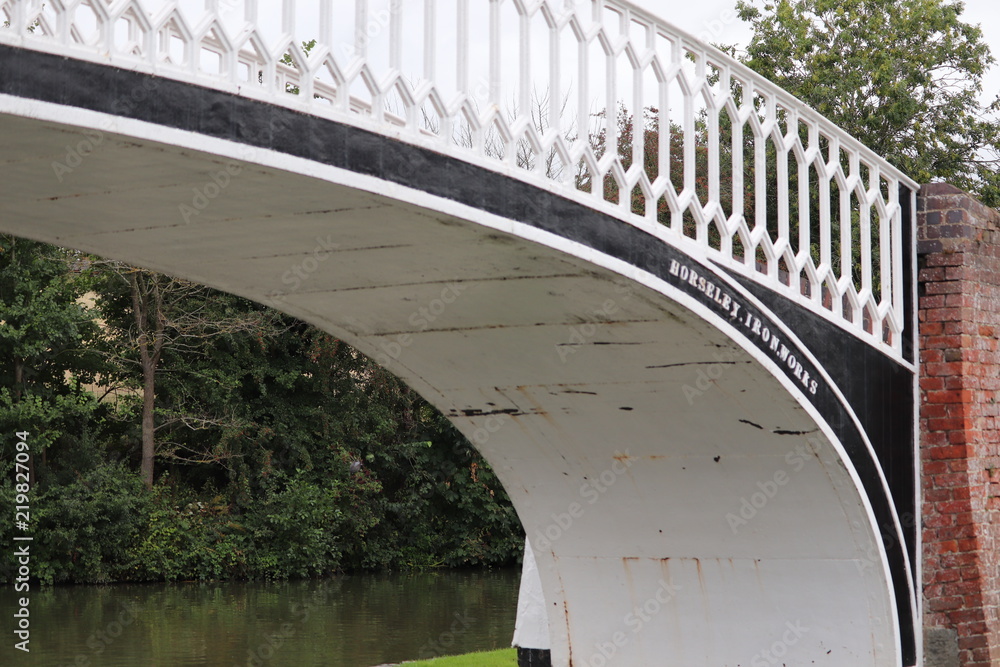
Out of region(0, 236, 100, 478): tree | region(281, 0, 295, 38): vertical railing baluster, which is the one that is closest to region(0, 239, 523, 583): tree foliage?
region(0, 236, 100, 478): tree

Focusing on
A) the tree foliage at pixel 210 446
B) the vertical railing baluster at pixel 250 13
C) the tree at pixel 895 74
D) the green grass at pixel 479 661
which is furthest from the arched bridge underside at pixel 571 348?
the tree foliage at pixel 210 446

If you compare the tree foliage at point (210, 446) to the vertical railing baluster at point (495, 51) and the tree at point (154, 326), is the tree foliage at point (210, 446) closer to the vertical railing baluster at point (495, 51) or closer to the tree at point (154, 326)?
the tree at point (154, 326)

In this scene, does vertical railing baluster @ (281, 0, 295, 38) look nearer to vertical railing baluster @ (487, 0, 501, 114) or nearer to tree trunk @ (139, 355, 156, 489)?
vertical railing baluster @ (487, 0, 501, 114)

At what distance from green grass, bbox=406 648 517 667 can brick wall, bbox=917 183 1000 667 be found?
3874mm

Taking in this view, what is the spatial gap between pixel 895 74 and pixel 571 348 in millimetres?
13502

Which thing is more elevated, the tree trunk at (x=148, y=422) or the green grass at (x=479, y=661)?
the tree trunk at (x=148, y=422)

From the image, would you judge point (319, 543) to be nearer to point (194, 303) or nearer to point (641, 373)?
point (194, 303)

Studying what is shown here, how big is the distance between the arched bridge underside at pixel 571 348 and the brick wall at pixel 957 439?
198 millimetres

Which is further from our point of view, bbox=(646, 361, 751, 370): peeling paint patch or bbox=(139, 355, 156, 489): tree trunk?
bbox=(139, 355, 156, 489): tree trunk

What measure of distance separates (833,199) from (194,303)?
45.9ft

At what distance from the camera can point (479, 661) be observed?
11.1m

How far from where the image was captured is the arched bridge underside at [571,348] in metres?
4.81

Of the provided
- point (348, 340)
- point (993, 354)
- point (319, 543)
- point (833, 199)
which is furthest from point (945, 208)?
point (319, 543)

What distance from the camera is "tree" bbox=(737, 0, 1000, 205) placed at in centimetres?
1870
